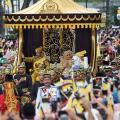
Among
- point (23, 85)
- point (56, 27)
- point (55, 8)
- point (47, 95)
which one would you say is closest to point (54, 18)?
point (56, 27)

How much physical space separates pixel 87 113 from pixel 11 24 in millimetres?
11493

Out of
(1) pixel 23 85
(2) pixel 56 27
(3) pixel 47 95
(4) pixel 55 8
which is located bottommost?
(1) pixel 23 85

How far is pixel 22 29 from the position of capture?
21641mm

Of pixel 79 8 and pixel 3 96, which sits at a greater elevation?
pixel 79 8

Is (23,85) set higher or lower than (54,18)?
lower

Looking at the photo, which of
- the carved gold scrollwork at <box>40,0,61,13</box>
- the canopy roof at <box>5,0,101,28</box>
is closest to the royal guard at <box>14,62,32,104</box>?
the canopy roof at <box>5,0,101,28</box>

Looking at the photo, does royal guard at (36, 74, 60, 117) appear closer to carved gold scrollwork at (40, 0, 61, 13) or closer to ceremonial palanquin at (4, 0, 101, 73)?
ceremonial palanquin at (4, 0, 101, 73)

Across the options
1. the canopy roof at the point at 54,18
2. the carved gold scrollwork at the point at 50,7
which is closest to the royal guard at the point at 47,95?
the canopy roof at the point at 54,18

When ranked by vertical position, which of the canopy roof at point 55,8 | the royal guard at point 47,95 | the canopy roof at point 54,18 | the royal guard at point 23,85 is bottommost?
the royal guard at point 23,85

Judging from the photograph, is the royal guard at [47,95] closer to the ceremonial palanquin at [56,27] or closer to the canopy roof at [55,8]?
the ceremonial palanquin at [56,27]

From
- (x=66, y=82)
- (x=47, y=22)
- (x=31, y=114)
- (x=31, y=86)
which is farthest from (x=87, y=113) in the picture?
→ (x=47, y=22)

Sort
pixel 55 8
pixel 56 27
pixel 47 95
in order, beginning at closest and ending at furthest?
pixel 47 95 < pixel 56 27 < pixel 55 8

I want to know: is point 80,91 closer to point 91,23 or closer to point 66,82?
point 66,82

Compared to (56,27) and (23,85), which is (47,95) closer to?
(23,85)
